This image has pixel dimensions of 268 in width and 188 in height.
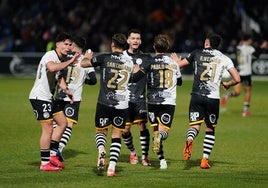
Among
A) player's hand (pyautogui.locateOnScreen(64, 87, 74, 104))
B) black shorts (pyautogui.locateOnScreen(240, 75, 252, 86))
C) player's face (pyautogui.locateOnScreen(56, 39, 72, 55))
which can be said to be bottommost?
black shorts (pyautogui.locateOnScreen(240, 75, 252, 86))

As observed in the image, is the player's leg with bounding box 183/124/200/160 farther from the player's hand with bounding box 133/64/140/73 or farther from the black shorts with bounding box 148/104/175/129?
the player's hand with bounding box 133/64/140/73

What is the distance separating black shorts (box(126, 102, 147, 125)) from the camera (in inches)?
672

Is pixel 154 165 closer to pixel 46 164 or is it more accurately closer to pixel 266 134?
pixel 46 164

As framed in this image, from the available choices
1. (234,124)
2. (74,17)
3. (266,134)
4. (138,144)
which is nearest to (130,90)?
(138,144)

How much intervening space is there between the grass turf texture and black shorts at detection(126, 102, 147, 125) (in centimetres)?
87

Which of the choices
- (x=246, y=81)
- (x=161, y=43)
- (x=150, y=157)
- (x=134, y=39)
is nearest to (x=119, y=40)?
(x=161, y=43)

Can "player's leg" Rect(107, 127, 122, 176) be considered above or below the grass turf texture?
above

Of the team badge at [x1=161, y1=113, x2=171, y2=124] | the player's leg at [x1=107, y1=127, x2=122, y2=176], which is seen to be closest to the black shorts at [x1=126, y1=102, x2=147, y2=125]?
the team badge at [x1=161, y1=113, x2=171, y2=124]

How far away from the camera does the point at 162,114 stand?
16.6 m

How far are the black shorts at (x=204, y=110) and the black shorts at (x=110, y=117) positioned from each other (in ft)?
6.28

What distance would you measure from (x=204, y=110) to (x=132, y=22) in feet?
86.8

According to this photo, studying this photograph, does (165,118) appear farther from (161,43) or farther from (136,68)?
(161,43)

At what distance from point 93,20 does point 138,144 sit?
81.6 ft

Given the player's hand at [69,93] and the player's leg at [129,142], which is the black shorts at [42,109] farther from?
the player's leg at [129,142]
